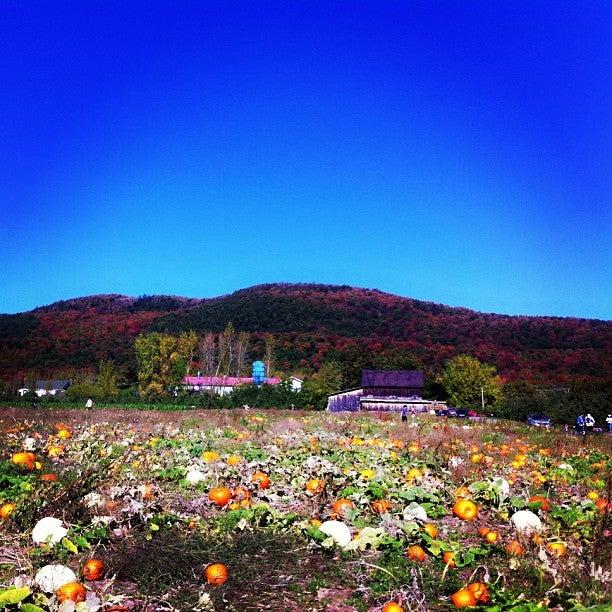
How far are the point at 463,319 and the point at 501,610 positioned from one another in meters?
118

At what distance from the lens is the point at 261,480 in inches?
273

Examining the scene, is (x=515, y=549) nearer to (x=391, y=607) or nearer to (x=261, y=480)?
(x=391, y=607)

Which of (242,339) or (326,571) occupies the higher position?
(242,339)

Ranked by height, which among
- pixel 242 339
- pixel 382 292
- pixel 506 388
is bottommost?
pixel 506 388

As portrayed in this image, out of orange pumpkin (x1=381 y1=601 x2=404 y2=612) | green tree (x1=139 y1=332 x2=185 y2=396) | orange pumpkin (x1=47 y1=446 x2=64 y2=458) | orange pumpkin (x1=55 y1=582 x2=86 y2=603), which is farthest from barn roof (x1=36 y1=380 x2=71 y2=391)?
orange pumpkin (x1=381 y1=601 x2=404 y2=612)

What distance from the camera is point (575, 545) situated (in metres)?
5.31

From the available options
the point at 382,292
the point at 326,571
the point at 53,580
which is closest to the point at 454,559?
the point at 326,571

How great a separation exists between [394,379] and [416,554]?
5434 cm

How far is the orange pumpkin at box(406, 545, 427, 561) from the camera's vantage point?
16.1ft

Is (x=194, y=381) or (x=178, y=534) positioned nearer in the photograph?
(x=178, y=534)

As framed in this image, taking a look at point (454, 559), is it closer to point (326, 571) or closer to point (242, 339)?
point (326, 571)

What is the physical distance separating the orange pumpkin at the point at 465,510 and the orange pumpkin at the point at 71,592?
3.70 meters

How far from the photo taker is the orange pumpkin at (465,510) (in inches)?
237

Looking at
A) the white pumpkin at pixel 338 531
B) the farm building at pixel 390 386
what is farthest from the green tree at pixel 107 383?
the white pumpkin at pixel 338 531
